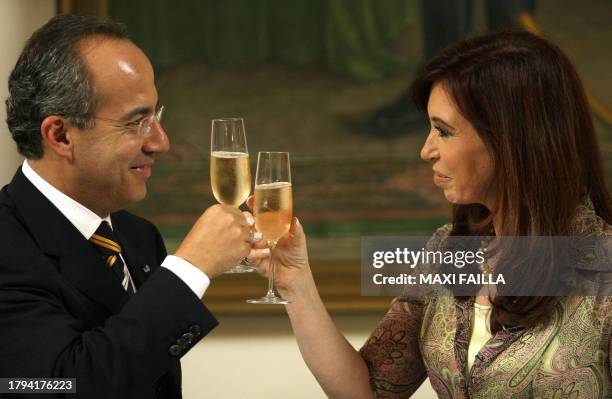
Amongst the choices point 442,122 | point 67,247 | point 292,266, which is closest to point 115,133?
point 67,247

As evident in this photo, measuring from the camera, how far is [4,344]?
164cm

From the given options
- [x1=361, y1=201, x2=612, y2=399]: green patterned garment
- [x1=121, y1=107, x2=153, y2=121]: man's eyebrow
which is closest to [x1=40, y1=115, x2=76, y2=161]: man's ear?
[x1=121, y1=107, x2=153, y2=121]: man's eyebrow

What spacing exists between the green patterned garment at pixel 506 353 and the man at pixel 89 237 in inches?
27.4

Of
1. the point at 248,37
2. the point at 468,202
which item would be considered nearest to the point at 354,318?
the point at 248,37

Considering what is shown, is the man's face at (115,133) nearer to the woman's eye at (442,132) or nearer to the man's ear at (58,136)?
the man's ear at (58,136)

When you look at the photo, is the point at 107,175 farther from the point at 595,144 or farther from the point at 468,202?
the point at 595,144

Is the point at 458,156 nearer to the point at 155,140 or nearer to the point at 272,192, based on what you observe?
the point at 272,192

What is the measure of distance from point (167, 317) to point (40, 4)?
2.52 meters

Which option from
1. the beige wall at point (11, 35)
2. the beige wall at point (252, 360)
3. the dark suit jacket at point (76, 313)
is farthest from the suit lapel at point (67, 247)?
the beige wall at point (252, 360)

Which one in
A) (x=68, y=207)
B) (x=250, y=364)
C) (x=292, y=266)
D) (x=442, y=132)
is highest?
(x=442, y=132)

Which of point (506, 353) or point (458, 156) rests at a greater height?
point (458, 156)

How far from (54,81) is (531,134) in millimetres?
1176

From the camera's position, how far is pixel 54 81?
1.86m

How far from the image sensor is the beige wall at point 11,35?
355 cm
